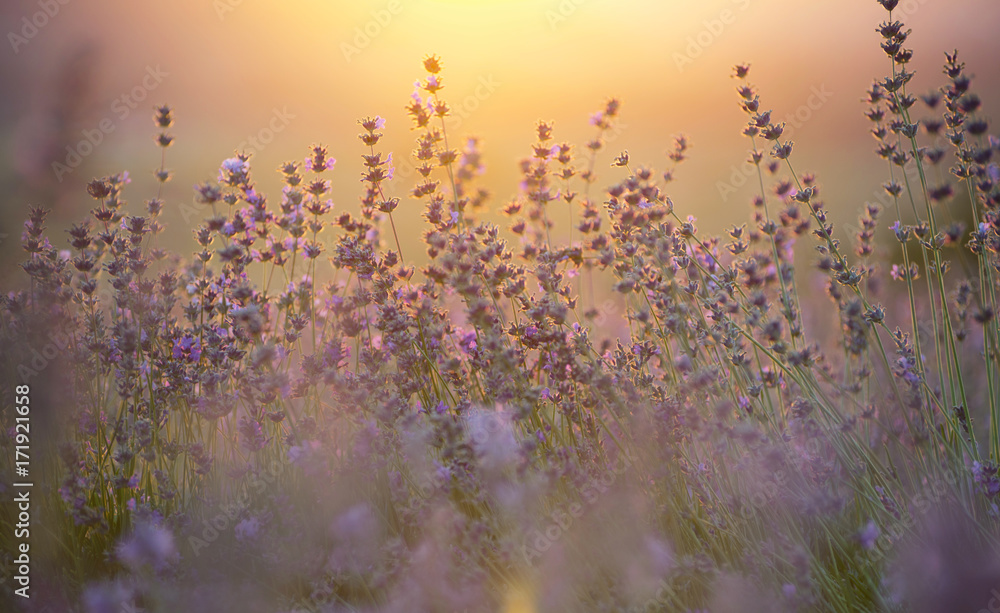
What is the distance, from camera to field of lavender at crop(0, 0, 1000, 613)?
1683 mm

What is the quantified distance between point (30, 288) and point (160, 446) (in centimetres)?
99

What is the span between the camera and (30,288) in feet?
8.78

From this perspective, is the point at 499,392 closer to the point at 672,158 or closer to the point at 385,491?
the point at 385,491

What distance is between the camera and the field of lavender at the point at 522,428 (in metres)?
1.68

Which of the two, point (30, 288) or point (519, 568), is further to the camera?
point (30, 288)

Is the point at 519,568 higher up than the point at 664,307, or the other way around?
the point at 664,307

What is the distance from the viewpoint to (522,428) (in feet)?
7.44

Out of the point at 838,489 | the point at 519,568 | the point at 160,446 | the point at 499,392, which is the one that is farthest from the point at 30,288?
the point at 838,489

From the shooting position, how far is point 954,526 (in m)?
1.53

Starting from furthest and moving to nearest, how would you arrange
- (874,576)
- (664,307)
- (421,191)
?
(421,191), (664,307), (874,576)

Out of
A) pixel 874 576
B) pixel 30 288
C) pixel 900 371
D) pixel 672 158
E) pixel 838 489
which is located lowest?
pixel 874 576

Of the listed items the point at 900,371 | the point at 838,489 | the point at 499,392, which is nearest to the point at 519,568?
the point at 499,392

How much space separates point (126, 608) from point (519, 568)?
985 millimetres

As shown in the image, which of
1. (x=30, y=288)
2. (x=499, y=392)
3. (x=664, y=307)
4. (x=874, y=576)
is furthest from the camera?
(x=30, y=288)
